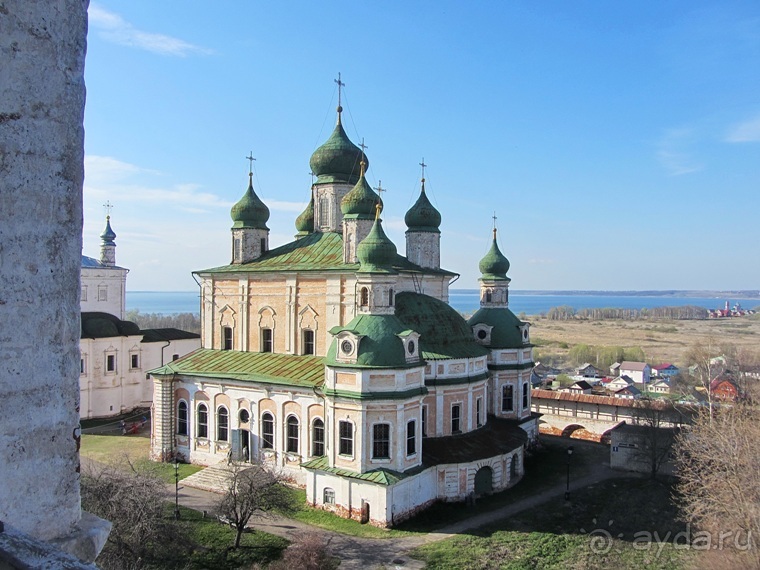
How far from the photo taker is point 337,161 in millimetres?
30047

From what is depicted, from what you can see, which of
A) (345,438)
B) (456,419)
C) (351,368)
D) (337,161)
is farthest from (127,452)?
(337,161)

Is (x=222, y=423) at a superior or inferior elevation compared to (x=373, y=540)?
superior

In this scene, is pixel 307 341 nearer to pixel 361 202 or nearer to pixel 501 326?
pixel 361 202

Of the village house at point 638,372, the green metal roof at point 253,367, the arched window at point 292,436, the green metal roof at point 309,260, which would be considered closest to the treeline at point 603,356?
the village house at point 638,372

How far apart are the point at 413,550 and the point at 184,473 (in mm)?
11702

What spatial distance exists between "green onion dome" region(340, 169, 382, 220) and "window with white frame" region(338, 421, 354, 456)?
8992 millimetres

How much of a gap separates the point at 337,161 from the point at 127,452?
17.1 m

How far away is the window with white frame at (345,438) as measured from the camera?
69.7 ft

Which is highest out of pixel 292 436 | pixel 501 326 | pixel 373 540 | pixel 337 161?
pixel 337 161

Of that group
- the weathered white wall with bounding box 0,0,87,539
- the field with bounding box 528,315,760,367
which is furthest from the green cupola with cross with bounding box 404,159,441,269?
the field with bounding box 528,315,760,367

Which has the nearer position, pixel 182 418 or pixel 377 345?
pixel 377 345

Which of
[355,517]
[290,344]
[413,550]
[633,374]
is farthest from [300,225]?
[633,374]

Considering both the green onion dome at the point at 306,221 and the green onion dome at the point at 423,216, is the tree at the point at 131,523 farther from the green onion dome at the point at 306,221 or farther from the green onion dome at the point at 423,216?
the green onion dome at the point at 306,221

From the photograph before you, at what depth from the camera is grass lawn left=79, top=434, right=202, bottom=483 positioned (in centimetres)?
2591
